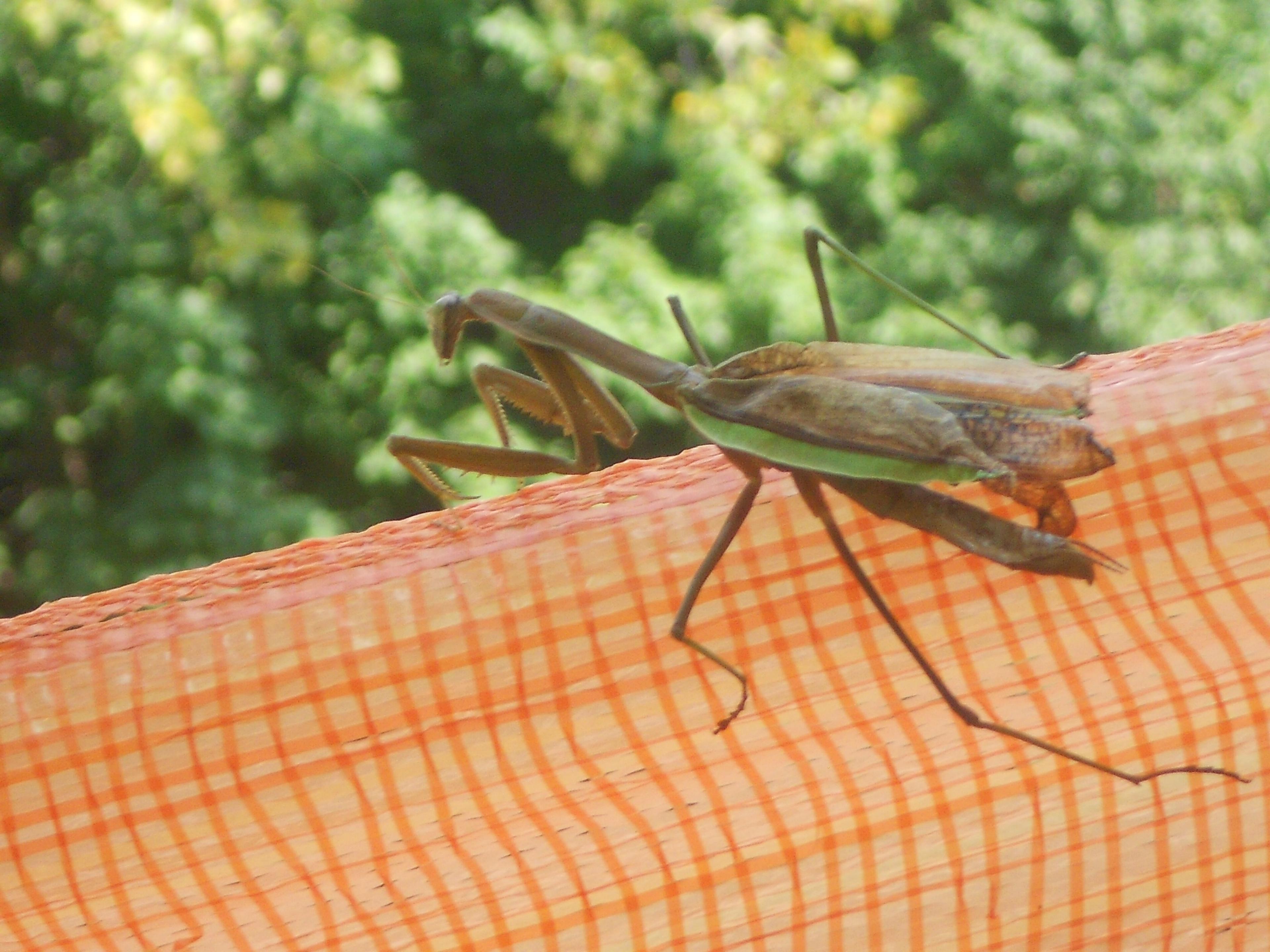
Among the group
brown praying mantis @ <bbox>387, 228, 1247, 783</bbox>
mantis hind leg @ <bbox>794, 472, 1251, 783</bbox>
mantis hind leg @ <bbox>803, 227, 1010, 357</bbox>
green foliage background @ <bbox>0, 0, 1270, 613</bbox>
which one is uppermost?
green foliage background @ <bbox>0, 0, 1270, 613</bbox>

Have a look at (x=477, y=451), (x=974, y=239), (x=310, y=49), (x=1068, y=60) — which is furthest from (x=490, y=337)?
(x=477, y=451)

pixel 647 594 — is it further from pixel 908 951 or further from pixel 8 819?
pixel 8 819

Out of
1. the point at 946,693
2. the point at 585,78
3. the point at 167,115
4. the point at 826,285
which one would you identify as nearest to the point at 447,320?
the point at 826,285

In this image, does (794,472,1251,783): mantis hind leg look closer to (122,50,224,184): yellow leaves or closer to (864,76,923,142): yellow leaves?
(122,50,224,184): yellow leaves

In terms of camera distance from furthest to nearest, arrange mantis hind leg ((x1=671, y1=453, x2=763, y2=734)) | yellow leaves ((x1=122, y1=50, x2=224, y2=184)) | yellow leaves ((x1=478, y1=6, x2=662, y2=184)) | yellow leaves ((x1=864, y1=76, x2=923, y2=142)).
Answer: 1. yellow leaves ((x1=864, y1=76, x2=923, y2=142))
2. yellow leaves ((x1=478, y1=6, x2=662, y2=184))
3. yellow leaves ((x1=122, y1=50, x2=224, y2=184))
4. mantis hind leg ((x1=671, y1=453, x2=763, y2=734))

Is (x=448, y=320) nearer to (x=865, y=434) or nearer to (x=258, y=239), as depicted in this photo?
(x=865, y=434)

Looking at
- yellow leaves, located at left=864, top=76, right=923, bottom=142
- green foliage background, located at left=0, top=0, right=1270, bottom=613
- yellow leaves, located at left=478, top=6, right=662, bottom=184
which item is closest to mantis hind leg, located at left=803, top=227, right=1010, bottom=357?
green foliage background, located at left=0, top=0, right=1270, bottom=613
